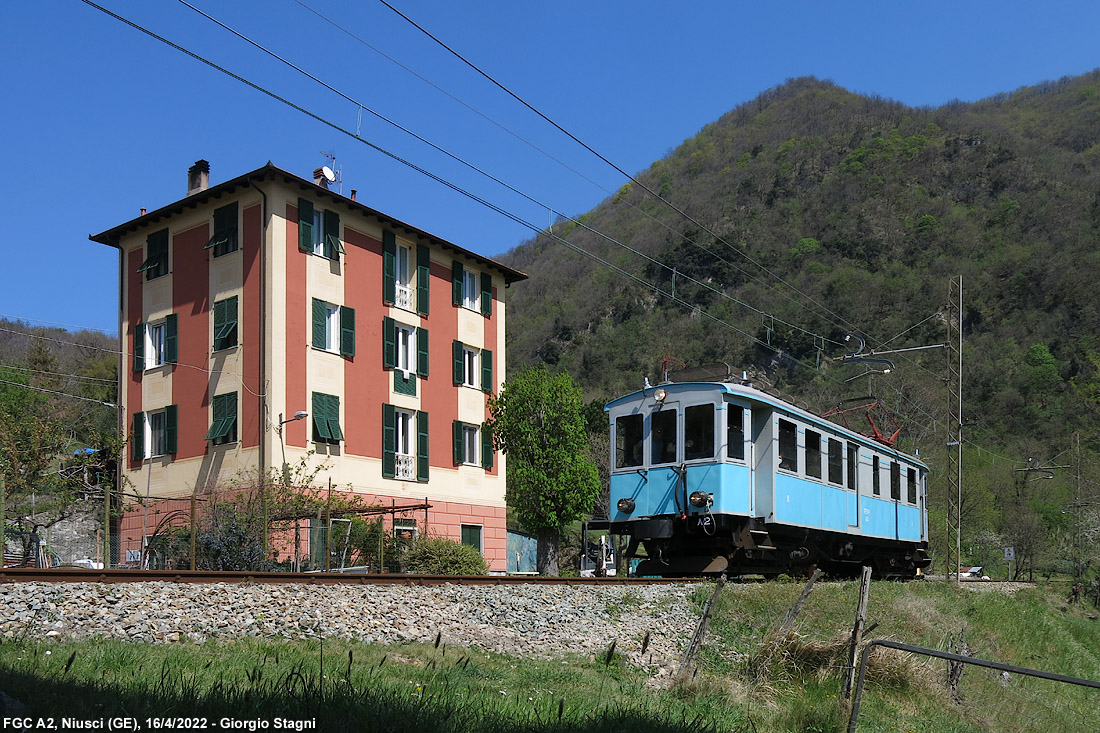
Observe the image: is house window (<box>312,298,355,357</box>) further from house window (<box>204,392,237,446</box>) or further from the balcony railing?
the balcony railing

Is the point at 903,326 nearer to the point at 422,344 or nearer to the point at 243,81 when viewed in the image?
the point at 422,344

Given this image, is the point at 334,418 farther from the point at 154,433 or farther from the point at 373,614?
the point at 373,614

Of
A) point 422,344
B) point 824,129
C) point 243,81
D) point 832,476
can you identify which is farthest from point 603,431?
point 824,129

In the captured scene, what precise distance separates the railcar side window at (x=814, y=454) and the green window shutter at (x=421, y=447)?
15335mm

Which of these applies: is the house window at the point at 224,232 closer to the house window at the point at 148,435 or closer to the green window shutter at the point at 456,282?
the house window at the point at 148,435

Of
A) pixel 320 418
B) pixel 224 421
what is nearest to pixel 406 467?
pixel 320 418

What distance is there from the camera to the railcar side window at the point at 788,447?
1723cm

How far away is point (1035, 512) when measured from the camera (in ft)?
163

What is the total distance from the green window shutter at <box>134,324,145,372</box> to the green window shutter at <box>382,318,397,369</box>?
7352 millimetres

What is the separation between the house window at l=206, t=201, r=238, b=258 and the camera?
28.8 meters

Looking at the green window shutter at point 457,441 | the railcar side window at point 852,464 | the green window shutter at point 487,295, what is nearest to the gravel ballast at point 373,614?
the railcar side window at point 852,464

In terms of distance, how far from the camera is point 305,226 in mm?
28578

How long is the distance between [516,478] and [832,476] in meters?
11.4

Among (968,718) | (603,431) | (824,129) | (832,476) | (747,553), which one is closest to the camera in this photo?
(968,718)
